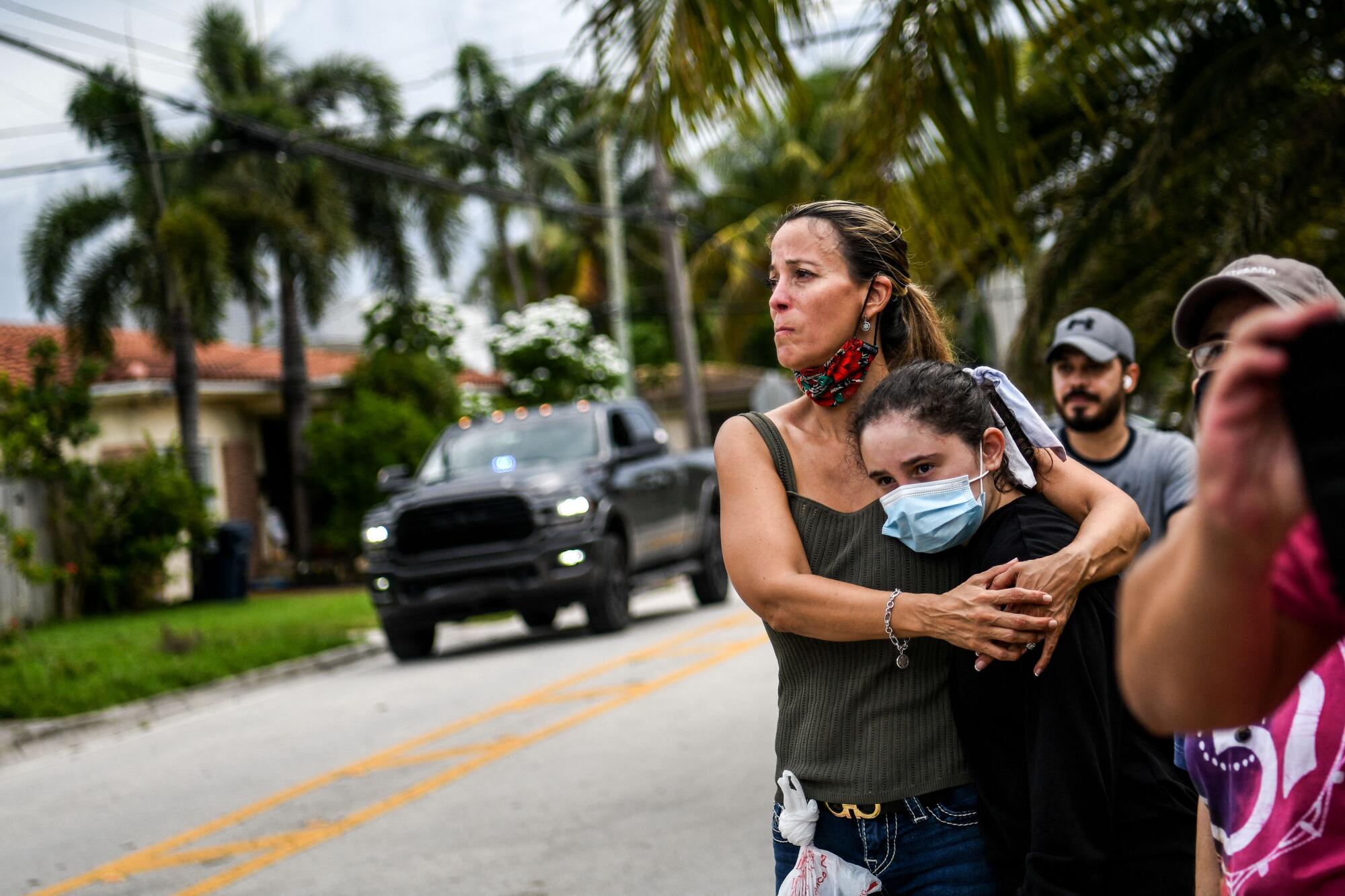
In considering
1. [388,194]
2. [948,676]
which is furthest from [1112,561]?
[388,194]

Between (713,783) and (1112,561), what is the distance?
209 inches

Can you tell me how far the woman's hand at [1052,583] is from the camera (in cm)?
235

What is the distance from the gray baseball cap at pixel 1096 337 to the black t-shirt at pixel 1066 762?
3060mm

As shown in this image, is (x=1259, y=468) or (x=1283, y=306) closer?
(x=1259, y=468)

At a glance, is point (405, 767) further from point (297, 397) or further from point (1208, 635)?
point (297, 397)

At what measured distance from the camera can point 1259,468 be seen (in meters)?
1.19

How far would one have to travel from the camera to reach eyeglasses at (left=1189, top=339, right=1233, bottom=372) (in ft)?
6.75

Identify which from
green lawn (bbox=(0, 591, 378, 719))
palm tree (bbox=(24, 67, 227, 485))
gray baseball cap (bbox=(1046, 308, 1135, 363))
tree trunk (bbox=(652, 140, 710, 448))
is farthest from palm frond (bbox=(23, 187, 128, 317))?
gray baseball cap (bbox=(1046, 308, 1135, 363))

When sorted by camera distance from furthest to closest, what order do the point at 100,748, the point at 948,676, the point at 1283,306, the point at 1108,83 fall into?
the point at 100,748 → the point at 1108,83 → the point at 948,676 → the point at 1283,306

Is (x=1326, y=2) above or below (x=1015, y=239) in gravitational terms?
above

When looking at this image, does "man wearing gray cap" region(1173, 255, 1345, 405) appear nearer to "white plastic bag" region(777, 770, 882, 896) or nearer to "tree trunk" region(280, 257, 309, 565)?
"white plastic bag" region(777, 770, 882, 896)

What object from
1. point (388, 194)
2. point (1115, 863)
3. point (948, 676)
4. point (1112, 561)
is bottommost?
point (1115, 863)

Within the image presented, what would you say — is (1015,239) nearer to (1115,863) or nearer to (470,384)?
(1115,863)

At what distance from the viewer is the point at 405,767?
871 cm
